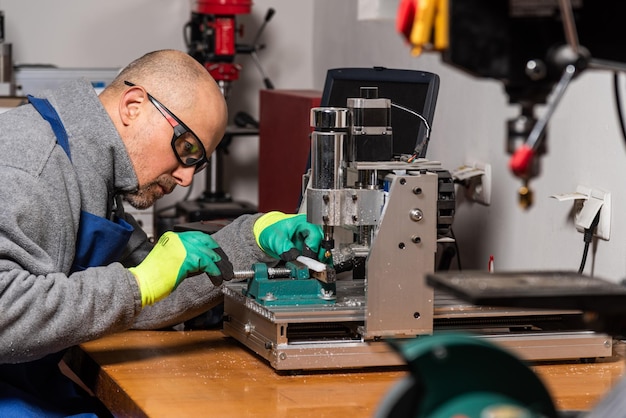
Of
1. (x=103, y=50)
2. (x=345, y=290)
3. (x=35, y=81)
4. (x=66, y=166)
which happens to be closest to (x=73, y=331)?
(x=66, y=166)

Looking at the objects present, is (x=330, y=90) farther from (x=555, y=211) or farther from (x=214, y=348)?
(x=214, y=348)

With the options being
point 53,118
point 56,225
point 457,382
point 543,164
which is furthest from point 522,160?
point 543,164

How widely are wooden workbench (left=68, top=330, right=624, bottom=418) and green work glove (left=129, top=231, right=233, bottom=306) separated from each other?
13 cm

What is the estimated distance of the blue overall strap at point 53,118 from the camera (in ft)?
6.03

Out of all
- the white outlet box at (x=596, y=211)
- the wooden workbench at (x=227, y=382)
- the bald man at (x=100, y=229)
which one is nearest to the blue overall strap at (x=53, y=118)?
the bald man at (x=100, y=229)

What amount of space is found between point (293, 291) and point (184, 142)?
374 mm

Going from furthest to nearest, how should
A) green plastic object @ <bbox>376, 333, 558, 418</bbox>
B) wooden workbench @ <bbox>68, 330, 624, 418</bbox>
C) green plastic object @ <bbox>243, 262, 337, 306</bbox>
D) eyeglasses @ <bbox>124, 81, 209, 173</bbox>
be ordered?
1. eyeglasses @ <bbox>124, 81, 209, 173</bbox>
2. green plastic object @ <bbox>243, 262, 337, 306</bbox>
3. wooden workbench @ <bbox>68, 330, 624, 418</bbox>
4. green plastic object @ <bbox>376, 333, 558, 418</bbox>

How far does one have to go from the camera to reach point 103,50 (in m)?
4.11

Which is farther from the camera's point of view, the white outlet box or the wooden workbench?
the white outlet box

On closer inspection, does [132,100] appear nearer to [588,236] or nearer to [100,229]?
[100,229]

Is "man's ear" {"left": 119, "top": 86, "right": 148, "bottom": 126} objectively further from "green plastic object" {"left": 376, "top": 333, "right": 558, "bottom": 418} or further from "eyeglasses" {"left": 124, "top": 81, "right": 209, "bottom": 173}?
"green plastic object" {"left": 376, "top": 333, "right": 558, "bottom": 418}

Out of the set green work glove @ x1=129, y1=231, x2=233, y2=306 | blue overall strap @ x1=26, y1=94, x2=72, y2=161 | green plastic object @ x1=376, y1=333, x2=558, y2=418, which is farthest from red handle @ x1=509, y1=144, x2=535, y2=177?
blue overall strap @ x1=26, y1=94, x2=72, y2=161

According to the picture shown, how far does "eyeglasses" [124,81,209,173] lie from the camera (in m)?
1.95

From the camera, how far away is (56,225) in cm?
176
